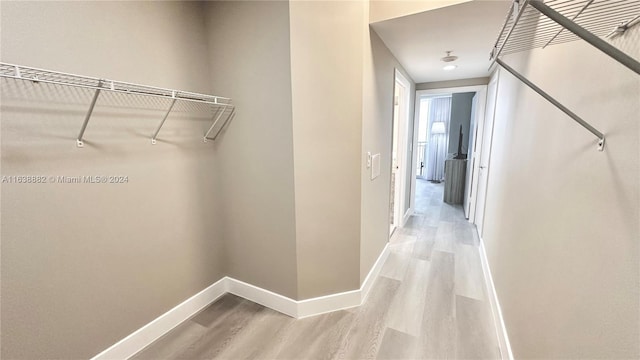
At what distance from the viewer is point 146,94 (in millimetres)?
1495

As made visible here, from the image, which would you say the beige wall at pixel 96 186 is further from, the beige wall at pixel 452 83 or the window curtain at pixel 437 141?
the window curtain at pixel 437 141

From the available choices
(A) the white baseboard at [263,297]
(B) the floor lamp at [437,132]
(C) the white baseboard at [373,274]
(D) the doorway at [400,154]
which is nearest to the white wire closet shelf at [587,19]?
(C) the white baseboard at [373,274]

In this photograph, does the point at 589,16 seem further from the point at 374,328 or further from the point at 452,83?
the point at 452,83

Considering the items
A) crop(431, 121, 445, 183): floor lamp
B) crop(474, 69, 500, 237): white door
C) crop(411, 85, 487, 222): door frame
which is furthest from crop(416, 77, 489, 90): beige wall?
crop(431, 121, 445, 183): floor lamp

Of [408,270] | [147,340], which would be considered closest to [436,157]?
[408,270]

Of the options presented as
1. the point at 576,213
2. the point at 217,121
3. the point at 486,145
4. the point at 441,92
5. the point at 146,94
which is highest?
the point at 441,92

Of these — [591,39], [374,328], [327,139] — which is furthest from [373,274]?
[591,39]

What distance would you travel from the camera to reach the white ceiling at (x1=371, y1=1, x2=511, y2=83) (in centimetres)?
170

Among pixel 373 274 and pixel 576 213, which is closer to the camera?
pixel 576 213

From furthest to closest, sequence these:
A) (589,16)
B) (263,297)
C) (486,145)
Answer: (486,145) → (263,297) → (589,16)

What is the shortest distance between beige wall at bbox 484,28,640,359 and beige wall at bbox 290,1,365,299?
103 cm

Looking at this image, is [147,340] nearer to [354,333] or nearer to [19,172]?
[19,172]

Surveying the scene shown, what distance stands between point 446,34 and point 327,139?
131cm

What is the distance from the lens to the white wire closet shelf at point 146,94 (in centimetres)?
116
